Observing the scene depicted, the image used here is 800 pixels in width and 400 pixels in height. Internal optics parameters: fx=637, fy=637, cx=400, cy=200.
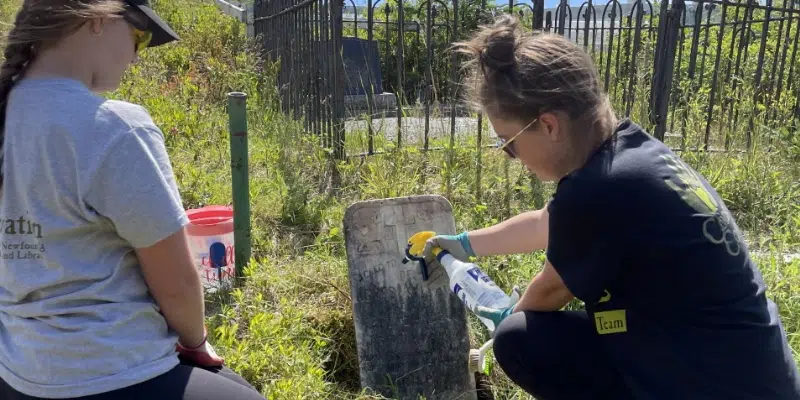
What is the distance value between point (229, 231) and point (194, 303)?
147 cm

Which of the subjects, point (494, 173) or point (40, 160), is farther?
point (494, 173)

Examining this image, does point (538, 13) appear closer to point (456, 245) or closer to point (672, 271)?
point (456, 245)

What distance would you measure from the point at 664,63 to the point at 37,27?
4.06 metres

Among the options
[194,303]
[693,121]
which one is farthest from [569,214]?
[693,121]

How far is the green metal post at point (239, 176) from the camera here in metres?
2.54

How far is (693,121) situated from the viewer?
187 inches

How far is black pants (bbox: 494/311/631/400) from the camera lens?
1.63 m

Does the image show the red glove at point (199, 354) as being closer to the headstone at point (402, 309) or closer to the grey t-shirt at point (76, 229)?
the grey t-shirt at point (76, 229)

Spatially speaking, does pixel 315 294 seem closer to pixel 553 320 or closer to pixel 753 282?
pixel 553 320

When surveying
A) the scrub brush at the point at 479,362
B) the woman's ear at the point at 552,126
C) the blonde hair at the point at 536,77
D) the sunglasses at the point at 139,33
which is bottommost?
the scrub brush at the point at 479,362

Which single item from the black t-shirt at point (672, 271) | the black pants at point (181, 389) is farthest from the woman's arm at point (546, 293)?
the black pants at point (181, 389)

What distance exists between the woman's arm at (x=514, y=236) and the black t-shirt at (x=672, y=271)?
0.57 m

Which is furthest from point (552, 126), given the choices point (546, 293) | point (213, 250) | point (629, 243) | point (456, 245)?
point (213, 250)

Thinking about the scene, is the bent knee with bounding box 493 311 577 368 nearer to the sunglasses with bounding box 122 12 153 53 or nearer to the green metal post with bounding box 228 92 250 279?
the sunglasses with bounding box 122 12 153 53
